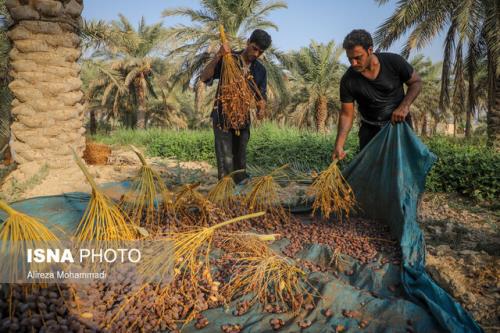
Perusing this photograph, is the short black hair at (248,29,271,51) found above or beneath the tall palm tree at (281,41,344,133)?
beneath

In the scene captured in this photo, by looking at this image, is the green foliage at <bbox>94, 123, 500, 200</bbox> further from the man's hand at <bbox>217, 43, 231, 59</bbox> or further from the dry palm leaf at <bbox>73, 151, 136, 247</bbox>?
the dry palm leaf at <bbox>73, 151, 136, 247</bbox>

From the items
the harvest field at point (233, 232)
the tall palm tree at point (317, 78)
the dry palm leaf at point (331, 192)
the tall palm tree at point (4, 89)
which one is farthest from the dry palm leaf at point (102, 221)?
the tall palm tree at point (317, 78)

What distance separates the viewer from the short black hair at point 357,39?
3525mm

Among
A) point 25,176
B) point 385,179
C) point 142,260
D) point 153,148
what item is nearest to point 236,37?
point 153,148

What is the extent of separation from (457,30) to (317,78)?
31.0 feet

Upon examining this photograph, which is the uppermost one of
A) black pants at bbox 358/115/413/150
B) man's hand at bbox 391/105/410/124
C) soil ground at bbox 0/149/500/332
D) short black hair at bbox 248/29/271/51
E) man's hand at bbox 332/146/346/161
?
short black hair at bbox 248/29/271/51

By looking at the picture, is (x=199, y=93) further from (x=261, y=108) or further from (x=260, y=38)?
(x=261, y=108)

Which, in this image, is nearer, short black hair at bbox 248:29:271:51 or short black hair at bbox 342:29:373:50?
short black hair at bbox 342:29:373:50

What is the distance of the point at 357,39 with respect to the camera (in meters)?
3.53

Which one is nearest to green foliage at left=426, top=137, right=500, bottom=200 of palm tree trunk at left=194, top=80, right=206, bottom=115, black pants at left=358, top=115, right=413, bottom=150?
black pants at left=358, top=115, right=413, bottom=150

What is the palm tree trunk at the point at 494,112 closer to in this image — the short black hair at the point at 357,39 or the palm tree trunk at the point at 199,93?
the short black hair at the point at 357,39

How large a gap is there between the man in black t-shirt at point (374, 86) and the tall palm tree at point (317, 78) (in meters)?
15.9

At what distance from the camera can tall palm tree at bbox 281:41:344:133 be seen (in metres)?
19.8

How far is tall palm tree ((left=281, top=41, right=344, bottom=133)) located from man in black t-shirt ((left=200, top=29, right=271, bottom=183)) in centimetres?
1531
